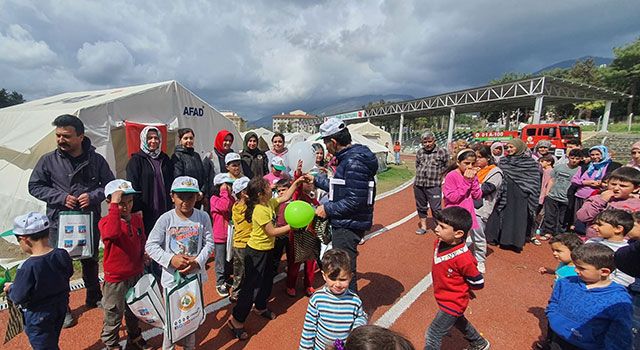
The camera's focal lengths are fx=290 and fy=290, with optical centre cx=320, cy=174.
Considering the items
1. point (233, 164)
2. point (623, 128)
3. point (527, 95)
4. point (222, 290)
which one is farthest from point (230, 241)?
point (623, 128)

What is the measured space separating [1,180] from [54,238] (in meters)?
4.30

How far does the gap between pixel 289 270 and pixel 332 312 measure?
1982 mm

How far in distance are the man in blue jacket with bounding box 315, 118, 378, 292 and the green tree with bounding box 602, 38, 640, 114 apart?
45002mm

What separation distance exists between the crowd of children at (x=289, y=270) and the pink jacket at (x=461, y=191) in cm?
119

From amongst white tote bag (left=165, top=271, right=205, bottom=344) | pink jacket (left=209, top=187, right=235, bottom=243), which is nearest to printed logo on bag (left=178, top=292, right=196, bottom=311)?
white tote bag (left=165, top=271, right=205, bottom=344)

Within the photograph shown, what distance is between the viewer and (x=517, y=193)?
5441 millimetres

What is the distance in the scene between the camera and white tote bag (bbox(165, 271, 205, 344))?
227 cm

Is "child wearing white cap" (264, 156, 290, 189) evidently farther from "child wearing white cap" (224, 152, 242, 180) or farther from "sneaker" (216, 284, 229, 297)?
"sneaker" (216, 284, 229, 297)

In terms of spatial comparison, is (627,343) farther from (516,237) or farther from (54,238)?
(54,238)

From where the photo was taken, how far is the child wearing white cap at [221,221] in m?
3.78

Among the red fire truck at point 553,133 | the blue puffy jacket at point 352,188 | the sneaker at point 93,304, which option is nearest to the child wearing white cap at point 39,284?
the sneaker at point 93,304

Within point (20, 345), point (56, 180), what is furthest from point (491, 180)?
point (20, 345)

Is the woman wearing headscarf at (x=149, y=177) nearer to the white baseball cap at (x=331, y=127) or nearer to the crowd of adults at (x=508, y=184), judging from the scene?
the white baseball cap at (x=331, y=127)

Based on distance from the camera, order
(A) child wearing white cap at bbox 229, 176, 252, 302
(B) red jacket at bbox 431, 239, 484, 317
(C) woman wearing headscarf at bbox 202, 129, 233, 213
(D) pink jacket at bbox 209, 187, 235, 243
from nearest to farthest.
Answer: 1. (B) red jacket at bbox 431, 239, 484, 317
2. (A) child wearing white cap at bbox 229, 176, 252, 302
3. (D) pink jacket at bbox 209, 187, 235, 243
4. (C) woman wearing headscarf at bbox 202, 129, 233, 213
